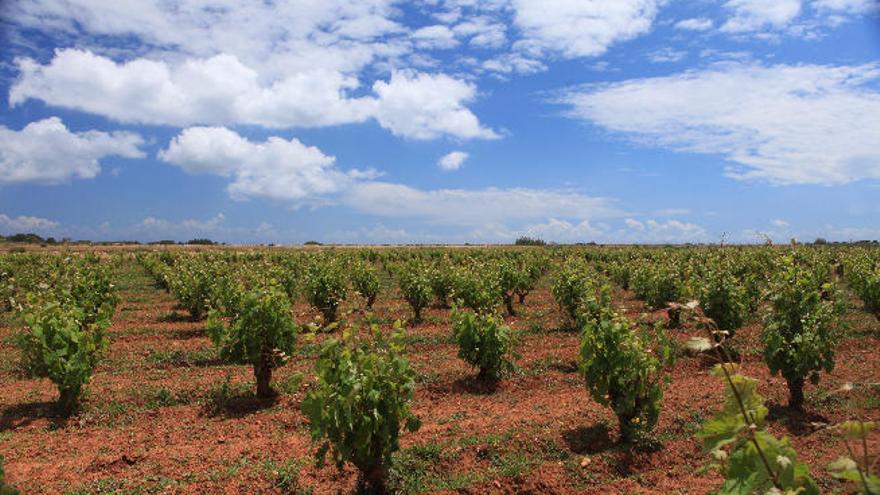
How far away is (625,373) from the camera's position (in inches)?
326

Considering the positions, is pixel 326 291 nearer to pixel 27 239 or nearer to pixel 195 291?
pixel 195 291

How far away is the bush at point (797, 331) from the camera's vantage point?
9.50 meters

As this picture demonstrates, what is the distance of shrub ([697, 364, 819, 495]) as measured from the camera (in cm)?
293

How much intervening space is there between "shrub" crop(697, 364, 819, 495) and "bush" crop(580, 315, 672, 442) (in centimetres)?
488

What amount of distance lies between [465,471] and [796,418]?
599cm

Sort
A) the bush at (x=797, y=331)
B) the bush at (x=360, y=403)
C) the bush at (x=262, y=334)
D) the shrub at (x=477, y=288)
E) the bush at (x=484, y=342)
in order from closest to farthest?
the bush at (x=360, y=403), the bush at (x=797, y=331), the bush at (x=262, y=334), the bush at (x=484, y=342), the shrub at (x=477, y=288)

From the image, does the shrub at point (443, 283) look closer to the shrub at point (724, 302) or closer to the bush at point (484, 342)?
the shrub at point (724, 302)

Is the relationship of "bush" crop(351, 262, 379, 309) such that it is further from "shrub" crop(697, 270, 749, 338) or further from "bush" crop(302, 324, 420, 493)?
"bush" crop(302, 324, 420, 493)

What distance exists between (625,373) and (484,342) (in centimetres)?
374

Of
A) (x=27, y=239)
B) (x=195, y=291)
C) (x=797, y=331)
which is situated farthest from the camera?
(x=27, y=239)

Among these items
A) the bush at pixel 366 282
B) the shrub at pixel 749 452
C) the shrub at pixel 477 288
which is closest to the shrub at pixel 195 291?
the bush at pixel 366 282

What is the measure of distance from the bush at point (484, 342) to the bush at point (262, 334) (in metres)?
3.45

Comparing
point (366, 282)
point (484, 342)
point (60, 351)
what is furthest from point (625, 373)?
point (366, 282)

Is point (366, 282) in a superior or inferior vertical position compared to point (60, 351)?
superior
